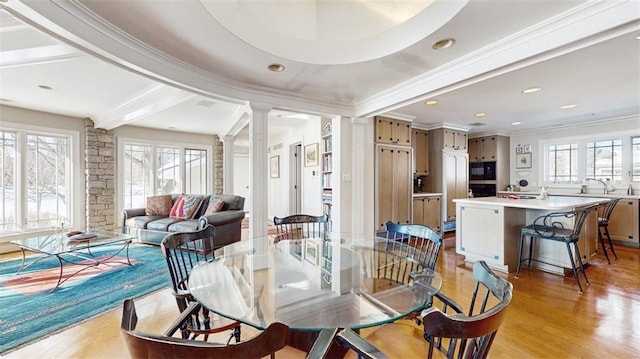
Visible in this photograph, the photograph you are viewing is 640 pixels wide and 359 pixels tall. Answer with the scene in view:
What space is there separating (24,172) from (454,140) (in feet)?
26.2

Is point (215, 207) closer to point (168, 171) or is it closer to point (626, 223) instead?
point (168, 171)

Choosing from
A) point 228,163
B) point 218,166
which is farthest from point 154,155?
point 228,163

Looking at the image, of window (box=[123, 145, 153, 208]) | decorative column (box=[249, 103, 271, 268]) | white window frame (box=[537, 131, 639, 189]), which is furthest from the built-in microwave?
window (box=[123, 145, 153, 208])

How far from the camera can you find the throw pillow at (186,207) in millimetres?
4871

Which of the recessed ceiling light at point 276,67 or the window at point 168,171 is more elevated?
the recessed ceiling light at point 276,67

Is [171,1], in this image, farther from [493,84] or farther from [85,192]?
[85,192]

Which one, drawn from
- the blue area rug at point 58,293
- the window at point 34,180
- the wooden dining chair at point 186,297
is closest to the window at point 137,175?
the window at point 34,180

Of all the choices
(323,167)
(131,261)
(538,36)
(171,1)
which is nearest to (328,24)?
(171,1)

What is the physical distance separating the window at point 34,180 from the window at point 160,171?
963 millimetres

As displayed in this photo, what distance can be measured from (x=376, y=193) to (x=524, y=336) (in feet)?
8.77

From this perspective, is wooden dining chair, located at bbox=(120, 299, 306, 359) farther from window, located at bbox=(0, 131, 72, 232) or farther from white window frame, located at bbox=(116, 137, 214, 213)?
white window frame, located at bbox=(116, 137, 214, 213)

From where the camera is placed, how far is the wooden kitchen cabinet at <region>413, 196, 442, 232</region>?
5.07 m

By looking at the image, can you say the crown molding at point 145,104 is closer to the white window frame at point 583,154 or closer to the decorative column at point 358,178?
the decorative column at point 358,178

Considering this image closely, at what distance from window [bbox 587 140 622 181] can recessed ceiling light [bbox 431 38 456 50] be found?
5282mm
